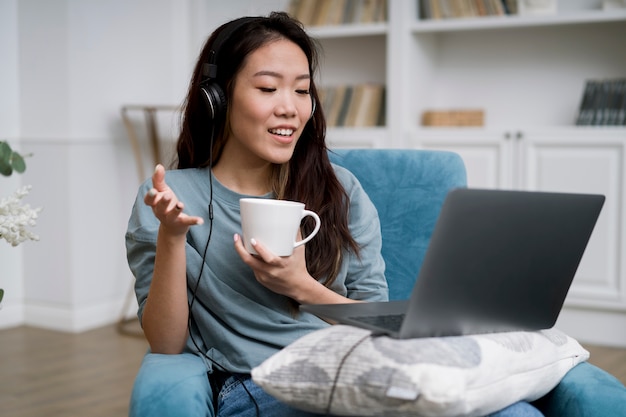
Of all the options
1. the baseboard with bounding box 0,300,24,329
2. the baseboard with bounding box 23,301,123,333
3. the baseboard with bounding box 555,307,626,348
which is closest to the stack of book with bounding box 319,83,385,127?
the baseboard with bounding box 555,307,626,348

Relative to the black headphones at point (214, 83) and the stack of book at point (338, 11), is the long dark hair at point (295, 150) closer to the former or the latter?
the black headphones at point (214, 83)

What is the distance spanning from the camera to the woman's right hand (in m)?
1.19

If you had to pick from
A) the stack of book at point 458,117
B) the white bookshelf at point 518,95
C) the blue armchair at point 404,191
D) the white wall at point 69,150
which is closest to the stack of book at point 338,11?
the white bookshelf at point 518,95

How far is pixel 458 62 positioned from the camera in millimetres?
4066

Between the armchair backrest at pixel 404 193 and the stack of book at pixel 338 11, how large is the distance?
2.28 metres

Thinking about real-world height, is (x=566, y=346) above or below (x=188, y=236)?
below

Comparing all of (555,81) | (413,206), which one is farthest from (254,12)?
(413,206)

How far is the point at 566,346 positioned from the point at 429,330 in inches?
12.0

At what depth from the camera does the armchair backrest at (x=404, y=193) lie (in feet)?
Result: 5.72

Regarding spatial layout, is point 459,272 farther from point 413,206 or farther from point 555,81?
point 555,81

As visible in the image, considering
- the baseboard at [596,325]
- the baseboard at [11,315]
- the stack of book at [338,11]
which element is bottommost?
the baseboard at [11,315]

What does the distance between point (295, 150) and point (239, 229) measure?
21 centimetres

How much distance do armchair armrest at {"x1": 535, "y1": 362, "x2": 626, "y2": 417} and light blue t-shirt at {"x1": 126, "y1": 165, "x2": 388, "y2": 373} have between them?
1.21 ft

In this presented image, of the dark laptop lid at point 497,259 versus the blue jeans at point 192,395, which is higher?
the dark laptop lid at point 497,259
